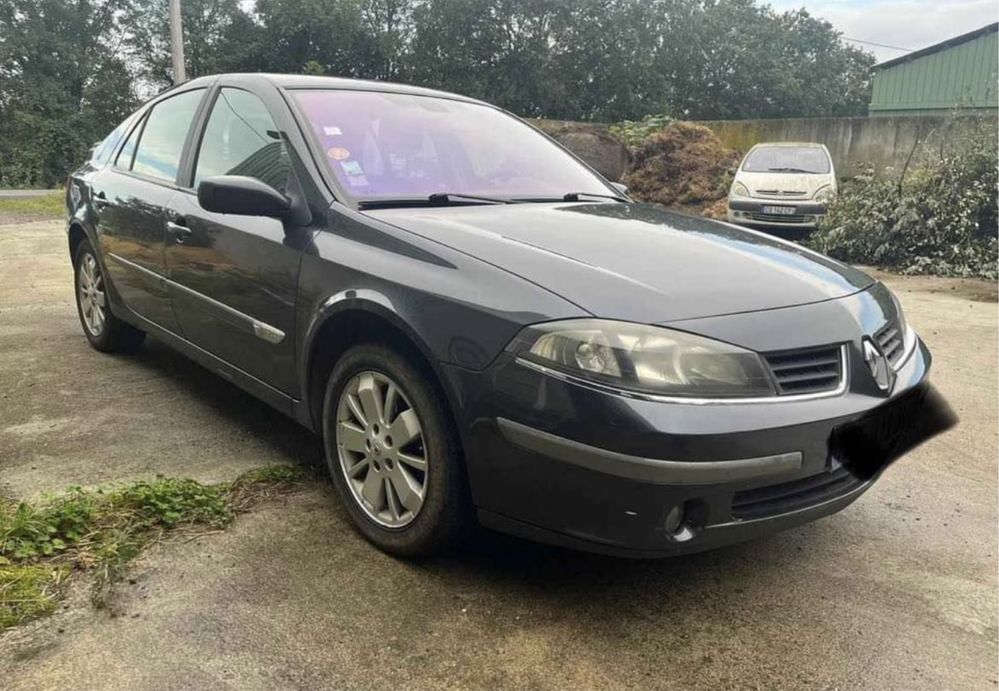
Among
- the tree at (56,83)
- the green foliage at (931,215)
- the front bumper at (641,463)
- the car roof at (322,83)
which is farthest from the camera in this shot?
the tree at (56,83)

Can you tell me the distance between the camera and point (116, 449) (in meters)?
3.29

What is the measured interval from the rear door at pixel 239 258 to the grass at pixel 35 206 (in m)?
12.2

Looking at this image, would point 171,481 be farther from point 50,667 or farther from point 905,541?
point 905,541

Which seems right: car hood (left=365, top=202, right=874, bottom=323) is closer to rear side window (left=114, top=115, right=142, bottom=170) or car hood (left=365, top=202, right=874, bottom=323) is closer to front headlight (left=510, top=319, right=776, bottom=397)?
front headlight (left=510, top=319, right=776, bottom=397)

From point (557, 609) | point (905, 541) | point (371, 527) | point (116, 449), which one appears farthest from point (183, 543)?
point (905, 541)

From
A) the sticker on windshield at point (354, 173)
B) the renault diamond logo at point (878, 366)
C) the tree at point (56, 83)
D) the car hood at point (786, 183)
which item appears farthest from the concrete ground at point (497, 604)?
the tree at point (56, 83)

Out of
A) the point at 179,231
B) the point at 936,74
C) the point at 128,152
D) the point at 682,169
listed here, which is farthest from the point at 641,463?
the point at 936,74

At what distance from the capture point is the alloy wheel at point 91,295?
4.65 m

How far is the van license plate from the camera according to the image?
1134 cm

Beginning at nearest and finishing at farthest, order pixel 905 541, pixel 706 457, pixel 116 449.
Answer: pixel 706 457 → pixel 905 541 → pixel 116 449

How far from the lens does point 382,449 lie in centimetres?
253

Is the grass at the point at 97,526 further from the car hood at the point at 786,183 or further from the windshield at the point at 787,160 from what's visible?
the windshield at the point at 787,160

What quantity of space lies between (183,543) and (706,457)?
Result: 167 cm

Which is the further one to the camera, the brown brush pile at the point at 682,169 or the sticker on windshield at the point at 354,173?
the brown brush pile at the point at 682,169
